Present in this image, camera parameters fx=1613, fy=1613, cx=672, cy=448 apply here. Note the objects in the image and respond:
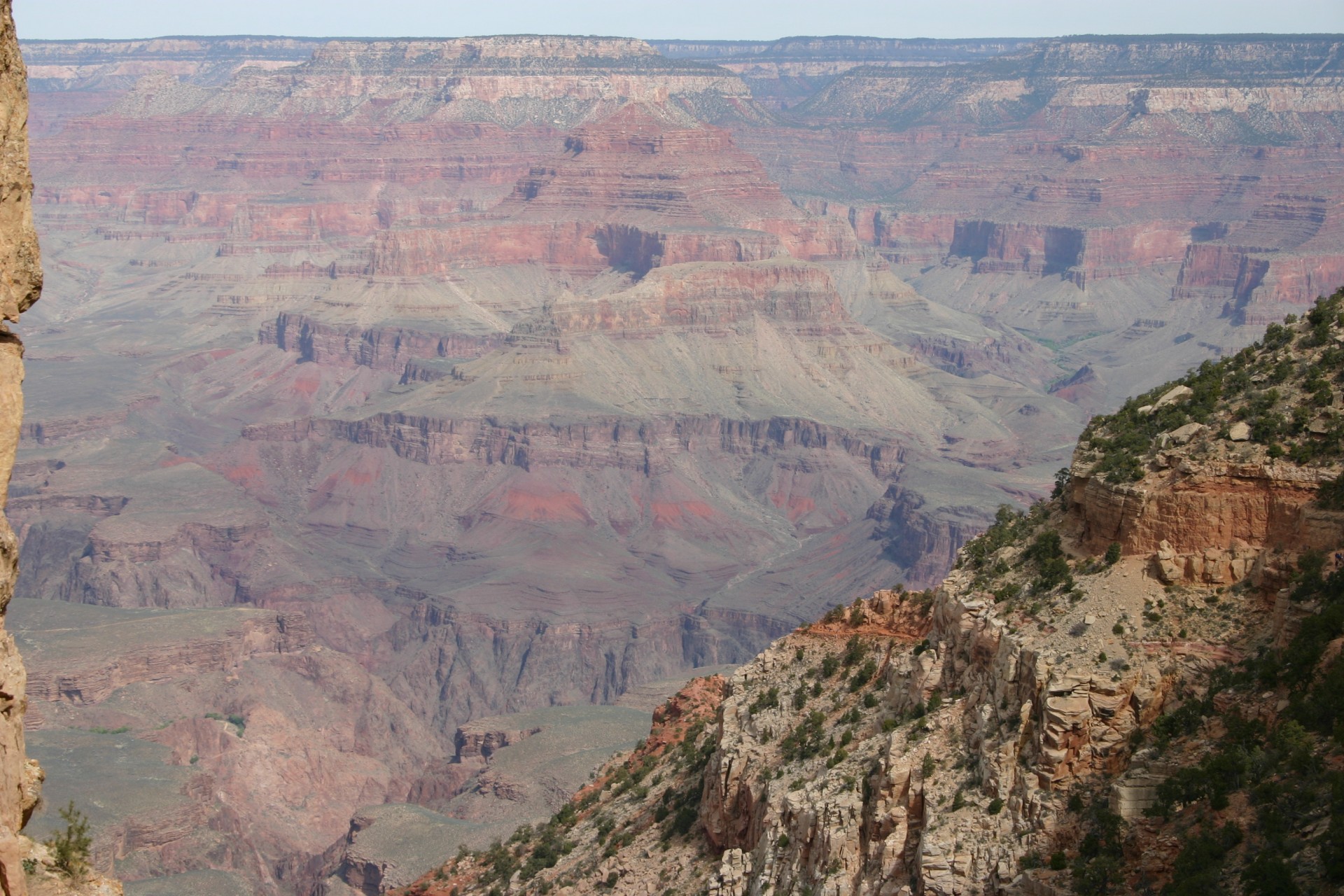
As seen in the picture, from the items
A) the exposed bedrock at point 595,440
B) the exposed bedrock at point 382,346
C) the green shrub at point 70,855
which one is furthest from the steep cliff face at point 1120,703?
the exposed bedrock at point 382,346

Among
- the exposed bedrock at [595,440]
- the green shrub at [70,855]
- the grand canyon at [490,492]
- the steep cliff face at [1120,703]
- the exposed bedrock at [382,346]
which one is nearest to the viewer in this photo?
the green shrub at [70,855]

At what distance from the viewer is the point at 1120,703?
1950 cm

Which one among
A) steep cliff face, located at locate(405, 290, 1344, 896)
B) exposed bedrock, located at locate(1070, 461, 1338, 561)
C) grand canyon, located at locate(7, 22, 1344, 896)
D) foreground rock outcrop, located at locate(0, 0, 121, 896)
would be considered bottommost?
grand canyon, located at locate(7, 22, 1344, 896)

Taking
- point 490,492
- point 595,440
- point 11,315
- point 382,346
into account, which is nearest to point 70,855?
point 11,315

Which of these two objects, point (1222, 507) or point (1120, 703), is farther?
point (1222, 507)

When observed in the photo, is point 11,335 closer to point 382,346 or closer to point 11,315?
point 11,315

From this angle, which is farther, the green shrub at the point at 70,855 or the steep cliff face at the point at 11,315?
the green shrub at the point at 70,855

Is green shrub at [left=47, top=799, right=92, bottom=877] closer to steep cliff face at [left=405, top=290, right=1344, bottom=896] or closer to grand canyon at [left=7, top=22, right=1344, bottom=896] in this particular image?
steep cliff face at [left=405, top=290, right=1344, bottom=896]

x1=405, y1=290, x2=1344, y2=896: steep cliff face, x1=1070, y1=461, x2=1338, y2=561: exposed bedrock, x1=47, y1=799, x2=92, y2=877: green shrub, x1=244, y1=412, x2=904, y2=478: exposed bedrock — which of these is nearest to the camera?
x1=47, y1=799, x2=92, y2=877: green shrub

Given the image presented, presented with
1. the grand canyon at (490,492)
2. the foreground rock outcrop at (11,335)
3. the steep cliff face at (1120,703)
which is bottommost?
the grand canyon at (490,492)

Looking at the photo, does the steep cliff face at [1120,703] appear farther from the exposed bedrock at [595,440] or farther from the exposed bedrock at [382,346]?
the exposed bedrock at [382,346]

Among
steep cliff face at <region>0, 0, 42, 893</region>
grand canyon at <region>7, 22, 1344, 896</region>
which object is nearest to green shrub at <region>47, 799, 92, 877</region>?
steep cliff face at <region>0, 0, 42, 893</region>

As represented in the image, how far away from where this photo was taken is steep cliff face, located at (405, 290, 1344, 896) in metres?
17.8

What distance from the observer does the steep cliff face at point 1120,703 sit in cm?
1783
